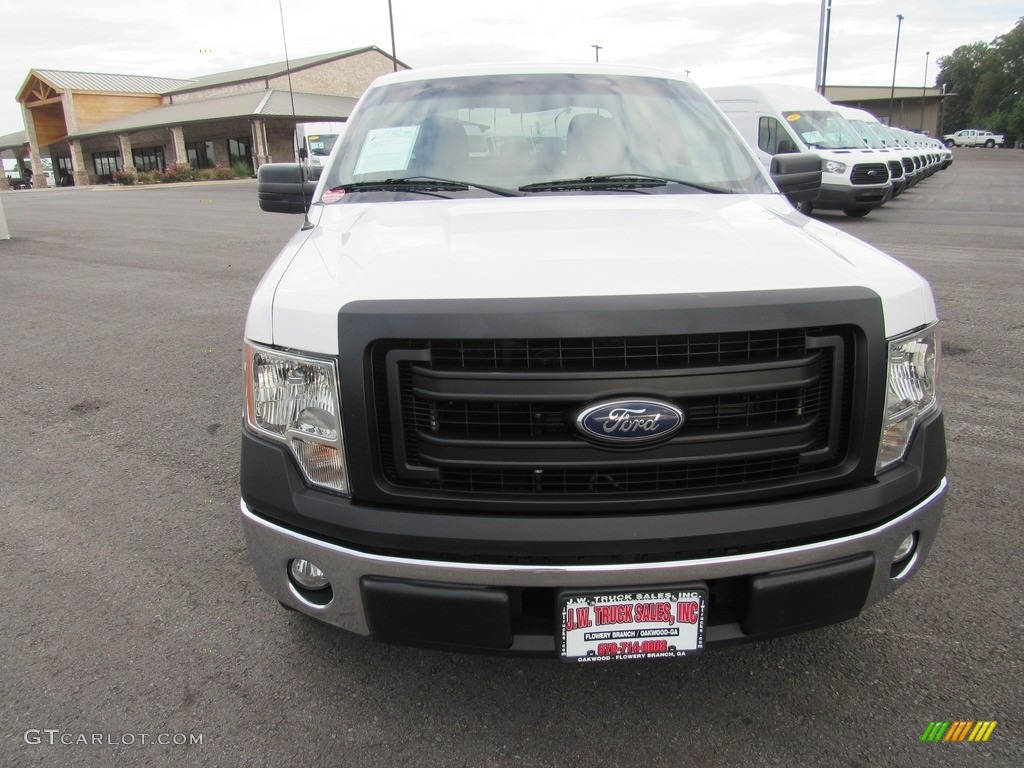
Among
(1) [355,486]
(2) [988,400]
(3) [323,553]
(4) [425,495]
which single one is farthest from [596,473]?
(2) [988,400]

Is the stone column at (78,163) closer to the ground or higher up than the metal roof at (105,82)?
closer to the ground

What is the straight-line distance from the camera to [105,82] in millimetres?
57219

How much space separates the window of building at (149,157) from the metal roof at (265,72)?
6.48 m

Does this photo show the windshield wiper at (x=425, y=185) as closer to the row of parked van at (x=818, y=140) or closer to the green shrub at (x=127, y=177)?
the row of parked van at (x=818, y=140)

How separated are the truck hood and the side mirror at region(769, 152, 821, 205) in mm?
1171

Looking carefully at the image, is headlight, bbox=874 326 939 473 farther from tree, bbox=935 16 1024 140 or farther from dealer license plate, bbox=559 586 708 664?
tree, bbox=935 16 1024 140

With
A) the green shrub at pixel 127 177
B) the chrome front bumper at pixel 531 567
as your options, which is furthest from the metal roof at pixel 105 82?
the chrome front bumper at pixel 531 567

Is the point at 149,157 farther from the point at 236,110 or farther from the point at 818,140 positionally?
the point at 818,140

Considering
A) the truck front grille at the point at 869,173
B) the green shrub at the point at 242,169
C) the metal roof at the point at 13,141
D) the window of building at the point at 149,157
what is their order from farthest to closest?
the metal roof at the point at 13,141 < the window of building at the point at 149,157 < the green shrub at the point at 242,169 < the truck front grille at the point at 869,173

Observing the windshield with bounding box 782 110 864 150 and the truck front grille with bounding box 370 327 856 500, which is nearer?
the truck front grille with bounding box 370 327 856 500

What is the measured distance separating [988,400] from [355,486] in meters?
4.37

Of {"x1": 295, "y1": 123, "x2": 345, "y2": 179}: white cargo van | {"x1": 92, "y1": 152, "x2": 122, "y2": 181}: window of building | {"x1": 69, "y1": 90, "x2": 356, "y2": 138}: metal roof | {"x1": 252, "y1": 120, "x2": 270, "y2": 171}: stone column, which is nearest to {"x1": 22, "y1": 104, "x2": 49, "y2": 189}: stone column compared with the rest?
{"x1": 92, "y1": 152, "x2": 122, "y2": 181}: window of building

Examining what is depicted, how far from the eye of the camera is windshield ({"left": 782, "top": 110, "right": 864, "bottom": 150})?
1468 cm

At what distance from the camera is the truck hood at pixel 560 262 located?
6.15 ft
